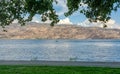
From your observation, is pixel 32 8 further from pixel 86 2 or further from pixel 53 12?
pixel 86 2

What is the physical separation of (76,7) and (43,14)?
197 cm

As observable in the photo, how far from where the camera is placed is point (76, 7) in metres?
21.0

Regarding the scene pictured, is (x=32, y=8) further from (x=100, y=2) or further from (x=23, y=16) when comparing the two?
(x=100, y=2)

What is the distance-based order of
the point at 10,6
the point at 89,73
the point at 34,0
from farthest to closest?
the point at 89,73
the point at 10,6
the point at 34,0

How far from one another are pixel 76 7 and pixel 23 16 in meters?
3.23

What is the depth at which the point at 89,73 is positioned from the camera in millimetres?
25750

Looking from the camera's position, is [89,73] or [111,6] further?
[89,73]

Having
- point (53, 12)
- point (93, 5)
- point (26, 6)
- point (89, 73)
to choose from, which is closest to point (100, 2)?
point (93, 5)

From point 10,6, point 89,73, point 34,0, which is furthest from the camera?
point 89,73

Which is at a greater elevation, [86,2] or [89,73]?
[86,2]

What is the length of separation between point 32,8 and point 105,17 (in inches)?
166

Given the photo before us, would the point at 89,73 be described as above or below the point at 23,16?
below

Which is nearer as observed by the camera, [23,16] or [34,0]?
[34,0]

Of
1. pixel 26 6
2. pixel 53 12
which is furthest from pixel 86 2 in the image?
pixel 26 6
